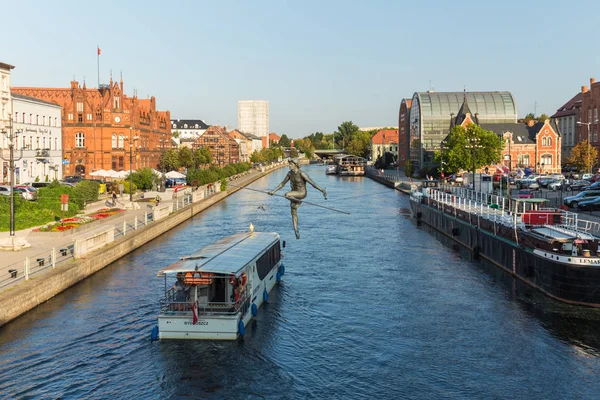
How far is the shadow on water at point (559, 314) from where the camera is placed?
25.2 metres

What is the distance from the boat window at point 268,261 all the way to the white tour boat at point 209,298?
1226mm

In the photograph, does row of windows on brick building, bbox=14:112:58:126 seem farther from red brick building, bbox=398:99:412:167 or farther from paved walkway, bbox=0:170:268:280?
red brick building, bbox=398:99:412:167

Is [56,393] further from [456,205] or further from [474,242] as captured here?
[456,205]

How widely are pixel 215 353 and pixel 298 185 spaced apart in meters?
10.9

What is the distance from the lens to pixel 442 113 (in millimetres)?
133500

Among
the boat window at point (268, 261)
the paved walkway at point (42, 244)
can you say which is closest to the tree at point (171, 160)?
the paved walkway at point (42, 244)

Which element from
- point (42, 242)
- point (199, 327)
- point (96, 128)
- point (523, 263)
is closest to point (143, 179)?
point (96, 128)

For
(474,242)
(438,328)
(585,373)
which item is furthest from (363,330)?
(474,242)

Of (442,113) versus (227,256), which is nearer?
(227,256)

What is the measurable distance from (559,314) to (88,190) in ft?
146

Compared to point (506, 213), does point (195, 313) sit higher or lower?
lower

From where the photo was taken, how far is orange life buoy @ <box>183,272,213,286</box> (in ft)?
81.8

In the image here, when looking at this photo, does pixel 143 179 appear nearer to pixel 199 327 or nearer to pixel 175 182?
pixel 175 182

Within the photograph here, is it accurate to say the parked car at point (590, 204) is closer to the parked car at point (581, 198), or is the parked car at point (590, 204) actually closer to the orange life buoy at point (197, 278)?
the parked car at point (581, 198)
